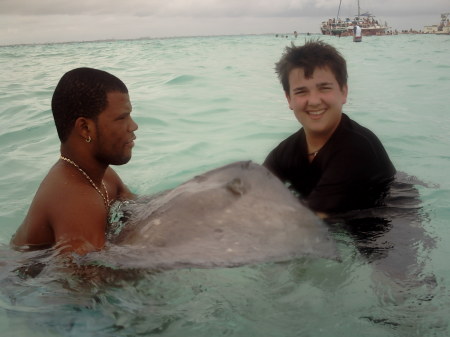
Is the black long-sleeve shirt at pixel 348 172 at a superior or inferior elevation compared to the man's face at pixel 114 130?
inferior

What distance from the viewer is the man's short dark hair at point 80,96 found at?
2686 mm

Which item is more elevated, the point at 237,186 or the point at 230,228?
the point at 237,186

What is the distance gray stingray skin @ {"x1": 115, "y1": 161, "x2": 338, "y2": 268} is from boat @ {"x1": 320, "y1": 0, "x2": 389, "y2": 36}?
79.7 meters

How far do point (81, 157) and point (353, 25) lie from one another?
269 ft

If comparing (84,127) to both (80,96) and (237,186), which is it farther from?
(237,186)

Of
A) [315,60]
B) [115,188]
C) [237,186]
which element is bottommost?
[115,188]

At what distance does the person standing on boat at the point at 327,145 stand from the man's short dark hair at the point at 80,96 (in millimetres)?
1394

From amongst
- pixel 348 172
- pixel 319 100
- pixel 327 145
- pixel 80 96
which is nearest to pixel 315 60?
pixel 319 100

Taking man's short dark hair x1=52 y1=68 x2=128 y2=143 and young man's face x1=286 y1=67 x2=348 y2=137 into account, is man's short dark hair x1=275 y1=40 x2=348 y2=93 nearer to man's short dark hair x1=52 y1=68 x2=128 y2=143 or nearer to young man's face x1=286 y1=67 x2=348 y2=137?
young man's face x1=286 y1=67 x2=348 y2=137

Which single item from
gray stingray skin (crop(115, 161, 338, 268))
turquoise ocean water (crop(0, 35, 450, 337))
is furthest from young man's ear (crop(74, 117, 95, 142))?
turquoise ocean water (crop(0, 35, 450, 337))

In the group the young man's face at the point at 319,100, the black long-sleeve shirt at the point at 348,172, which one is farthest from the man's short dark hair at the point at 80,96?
the black long-sleeve shirt at the point at 348,172

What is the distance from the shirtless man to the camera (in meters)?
2.47

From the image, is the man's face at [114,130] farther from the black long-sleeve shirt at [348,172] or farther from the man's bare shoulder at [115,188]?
the black long-sleeve shirt at [348,172]

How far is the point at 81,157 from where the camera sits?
2773mm
